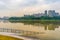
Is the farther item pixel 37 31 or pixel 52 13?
pixel 37 31

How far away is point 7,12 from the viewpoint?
3.98m

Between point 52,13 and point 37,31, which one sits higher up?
point 52,13

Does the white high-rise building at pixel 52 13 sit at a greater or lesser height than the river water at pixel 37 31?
greater

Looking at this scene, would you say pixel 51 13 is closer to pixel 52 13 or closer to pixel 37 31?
pixel 52 13

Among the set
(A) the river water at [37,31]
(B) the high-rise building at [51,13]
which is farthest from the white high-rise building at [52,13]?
(A) the river water at [37,31]

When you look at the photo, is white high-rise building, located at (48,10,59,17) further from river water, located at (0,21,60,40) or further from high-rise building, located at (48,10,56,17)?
river water, located at (0,21,60,40)

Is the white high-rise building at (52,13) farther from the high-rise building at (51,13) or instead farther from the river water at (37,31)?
the river water at (37,31)

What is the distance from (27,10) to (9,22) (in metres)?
1.02

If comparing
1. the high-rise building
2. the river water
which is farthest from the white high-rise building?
the river water

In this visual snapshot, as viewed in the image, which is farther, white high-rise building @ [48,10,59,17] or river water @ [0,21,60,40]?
river water @ [0,21,60,40]

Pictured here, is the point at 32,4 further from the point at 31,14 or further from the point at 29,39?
the point at 29,39

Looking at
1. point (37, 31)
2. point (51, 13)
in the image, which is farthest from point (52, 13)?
point (37, 31)

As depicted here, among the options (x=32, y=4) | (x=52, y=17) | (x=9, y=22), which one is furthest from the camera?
(x=9, y=22)

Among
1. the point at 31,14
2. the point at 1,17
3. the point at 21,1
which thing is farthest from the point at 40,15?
the point at 1,17
